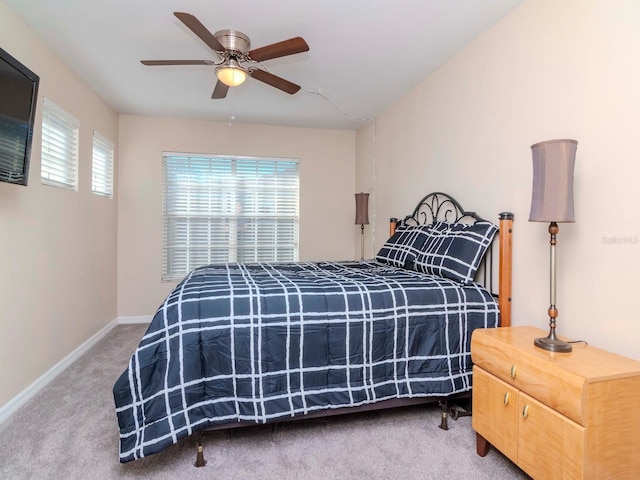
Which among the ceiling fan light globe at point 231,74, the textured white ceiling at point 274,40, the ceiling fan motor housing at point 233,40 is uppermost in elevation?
the textured white ceiling at point 274,40

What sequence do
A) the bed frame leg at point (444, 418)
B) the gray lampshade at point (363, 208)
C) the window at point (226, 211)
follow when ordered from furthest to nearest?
the window at point (226, 211) → the gray lampshade at point (363, 208) → the bed frame leg at point (444, 418)

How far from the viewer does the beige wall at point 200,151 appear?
13.8ft

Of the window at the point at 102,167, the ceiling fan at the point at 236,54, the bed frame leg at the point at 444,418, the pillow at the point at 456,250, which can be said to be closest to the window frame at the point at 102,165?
the window at the point at 102,167

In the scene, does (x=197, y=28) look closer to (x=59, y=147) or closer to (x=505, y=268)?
(x=59, y=147)

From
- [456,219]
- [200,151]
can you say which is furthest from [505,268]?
[200,151]

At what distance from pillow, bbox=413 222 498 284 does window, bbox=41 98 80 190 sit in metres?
2.83

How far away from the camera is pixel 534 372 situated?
140cm

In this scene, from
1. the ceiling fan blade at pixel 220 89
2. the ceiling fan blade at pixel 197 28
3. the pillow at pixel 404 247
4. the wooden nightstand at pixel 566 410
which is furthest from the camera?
the pillow at pixel 404 247

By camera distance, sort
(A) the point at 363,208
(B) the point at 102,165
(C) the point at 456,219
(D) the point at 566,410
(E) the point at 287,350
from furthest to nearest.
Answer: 1. (A) the point at 363,208
2. (B) the point at 102,165
3. (C) the point at 456,219
4. (E) the point at 287,350
5. (D) the point at 566,410

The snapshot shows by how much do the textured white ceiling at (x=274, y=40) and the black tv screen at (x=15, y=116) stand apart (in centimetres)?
58

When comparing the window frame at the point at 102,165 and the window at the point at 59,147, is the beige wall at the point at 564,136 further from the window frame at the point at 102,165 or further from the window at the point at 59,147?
the window frame at the point at 102,165

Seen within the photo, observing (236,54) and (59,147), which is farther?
(59,147)

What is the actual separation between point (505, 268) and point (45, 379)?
3.24 meters

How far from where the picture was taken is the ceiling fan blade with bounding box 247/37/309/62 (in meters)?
2.00
